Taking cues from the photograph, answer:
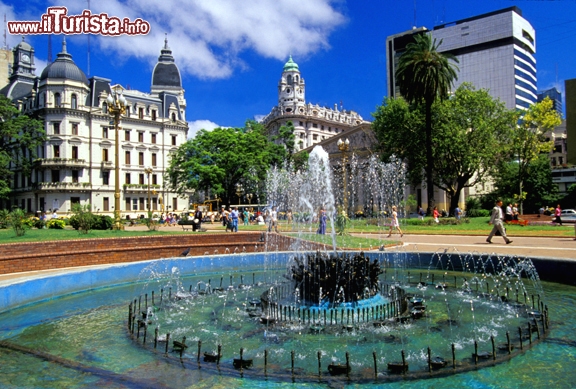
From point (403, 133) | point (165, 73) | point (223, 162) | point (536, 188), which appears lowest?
point (536, 188)

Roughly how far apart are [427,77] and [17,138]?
48.6 m

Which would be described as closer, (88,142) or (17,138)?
(17,138)

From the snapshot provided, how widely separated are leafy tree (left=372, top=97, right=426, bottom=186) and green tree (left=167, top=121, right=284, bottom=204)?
14398 millimetres

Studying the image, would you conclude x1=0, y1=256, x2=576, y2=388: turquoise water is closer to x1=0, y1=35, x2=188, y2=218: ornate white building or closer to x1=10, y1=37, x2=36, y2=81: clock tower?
x1=0, y1=35, x2=188, y2=218: ornate white building

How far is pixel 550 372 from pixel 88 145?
6425 cm

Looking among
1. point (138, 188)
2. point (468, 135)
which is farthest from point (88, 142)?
point (468, 135)

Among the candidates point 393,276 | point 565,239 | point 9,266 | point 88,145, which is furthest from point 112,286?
point 88,145

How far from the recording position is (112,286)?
45.1 feet

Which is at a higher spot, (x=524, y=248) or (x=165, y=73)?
(x=165, y=73)

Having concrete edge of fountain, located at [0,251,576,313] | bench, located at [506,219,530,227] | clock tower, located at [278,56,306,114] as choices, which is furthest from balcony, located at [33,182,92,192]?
clock tower, located at [278,56,306,114]

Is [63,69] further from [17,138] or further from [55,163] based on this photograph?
[55,163]

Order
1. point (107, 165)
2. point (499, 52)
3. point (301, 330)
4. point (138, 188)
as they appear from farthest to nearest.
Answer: point (499, 52), point (138, 188), point (107, 165), point (301, 330)

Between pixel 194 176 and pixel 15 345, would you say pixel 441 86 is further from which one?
pixel 15 345

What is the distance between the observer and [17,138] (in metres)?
55.4
